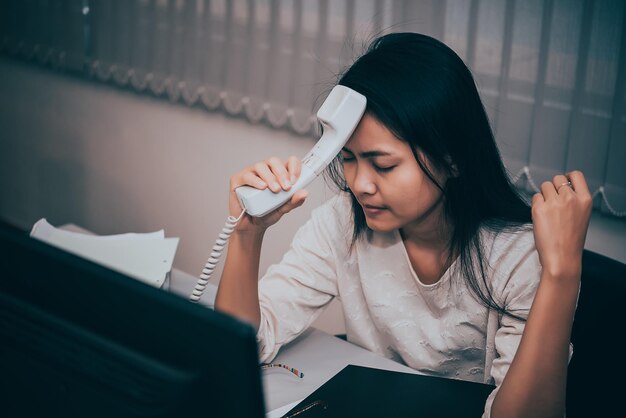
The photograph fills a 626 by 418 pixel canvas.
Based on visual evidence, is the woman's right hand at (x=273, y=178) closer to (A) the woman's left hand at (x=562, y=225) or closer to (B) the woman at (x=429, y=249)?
(B) the woman at (x=429, y=249)

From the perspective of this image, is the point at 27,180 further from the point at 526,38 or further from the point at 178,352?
the point at 178,352

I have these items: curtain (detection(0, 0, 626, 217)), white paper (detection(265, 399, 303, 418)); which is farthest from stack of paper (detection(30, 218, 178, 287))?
curtain (detection(0, 0, 626, 217))

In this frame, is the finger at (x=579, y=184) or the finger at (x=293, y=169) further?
the finger at (x=293, y=169)

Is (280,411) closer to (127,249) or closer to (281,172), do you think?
(281,172)

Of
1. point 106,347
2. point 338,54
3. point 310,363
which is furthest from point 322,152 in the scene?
point 338,54

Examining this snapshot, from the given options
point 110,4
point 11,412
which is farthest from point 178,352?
point 110,4

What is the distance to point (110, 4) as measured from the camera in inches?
101

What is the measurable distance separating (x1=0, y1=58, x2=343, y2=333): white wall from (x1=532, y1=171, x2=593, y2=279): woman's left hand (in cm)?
115

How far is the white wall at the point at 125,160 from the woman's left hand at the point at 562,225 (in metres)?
1.15

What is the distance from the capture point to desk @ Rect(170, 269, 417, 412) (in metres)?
1.07

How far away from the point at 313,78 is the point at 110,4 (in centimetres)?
101

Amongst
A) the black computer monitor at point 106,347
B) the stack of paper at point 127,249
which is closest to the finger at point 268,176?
the stack of paper at point 127,249

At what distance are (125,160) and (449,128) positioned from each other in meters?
1.98

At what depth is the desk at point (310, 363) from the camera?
3.52ft
